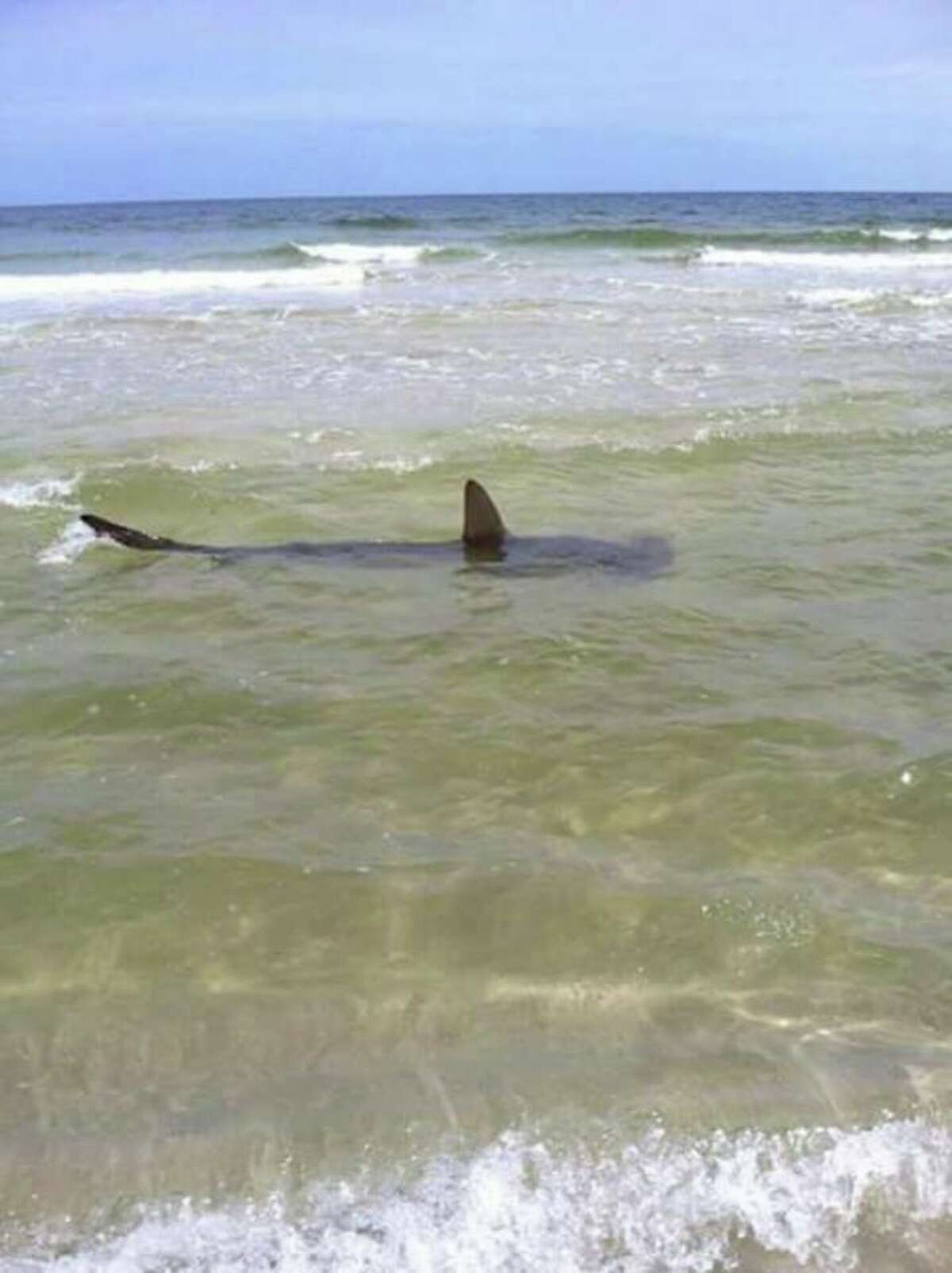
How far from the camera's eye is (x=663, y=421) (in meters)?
9.55

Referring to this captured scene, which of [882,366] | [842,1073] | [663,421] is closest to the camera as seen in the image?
[842,1073]

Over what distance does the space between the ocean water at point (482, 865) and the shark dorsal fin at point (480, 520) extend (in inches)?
5.8

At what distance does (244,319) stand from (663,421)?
9.93 m

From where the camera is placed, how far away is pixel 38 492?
26.3ft

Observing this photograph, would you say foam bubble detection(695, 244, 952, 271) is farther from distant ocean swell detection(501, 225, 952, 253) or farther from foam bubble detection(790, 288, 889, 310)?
foam bubble detection(790, 288, 889, 310)

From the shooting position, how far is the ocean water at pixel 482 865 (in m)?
2.58

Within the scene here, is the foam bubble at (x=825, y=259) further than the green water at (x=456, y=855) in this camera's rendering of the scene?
Yes

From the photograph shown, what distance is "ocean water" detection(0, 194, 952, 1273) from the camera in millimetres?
2578

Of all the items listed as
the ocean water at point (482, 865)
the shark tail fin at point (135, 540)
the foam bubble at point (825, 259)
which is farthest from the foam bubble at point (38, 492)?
the foam bubble at point (825, 259)

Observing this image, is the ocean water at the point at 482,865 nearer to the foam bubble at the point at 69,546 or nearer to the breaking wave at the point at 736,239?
the foam bubble at the point at 69,546

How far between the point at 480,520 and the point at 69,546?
213 cm

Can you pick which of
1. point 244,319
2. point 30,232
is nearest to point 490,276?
point 244,319

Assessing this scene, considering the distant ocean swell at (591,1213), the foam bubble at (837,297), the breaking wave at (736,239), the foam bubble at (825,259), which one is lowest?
the distant ocean swell at (591,1213)

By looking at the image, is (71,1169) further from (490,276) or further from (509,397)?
(490,276)
